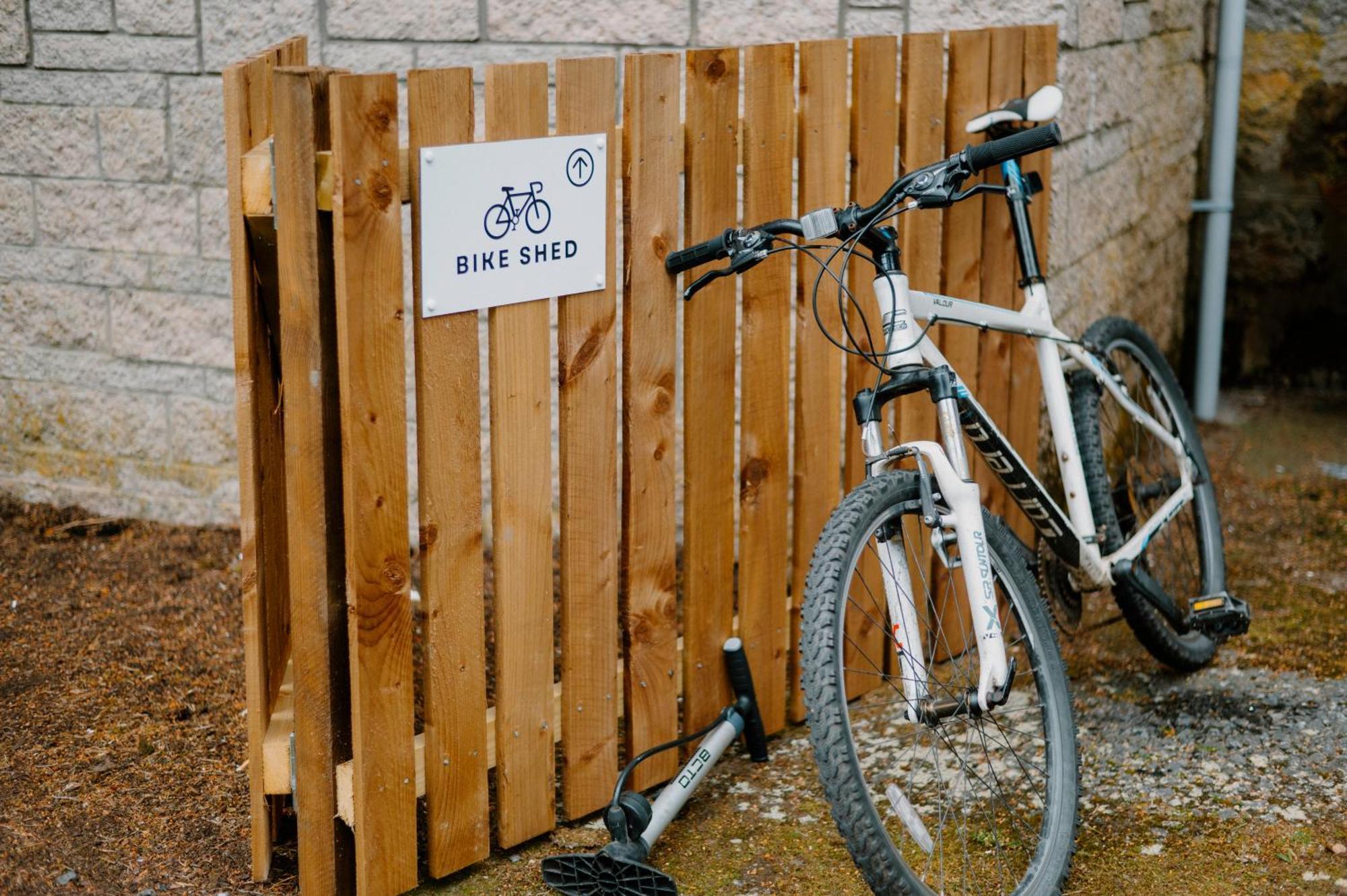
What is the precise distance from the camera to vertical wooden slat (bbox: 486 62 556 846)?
2.74 m

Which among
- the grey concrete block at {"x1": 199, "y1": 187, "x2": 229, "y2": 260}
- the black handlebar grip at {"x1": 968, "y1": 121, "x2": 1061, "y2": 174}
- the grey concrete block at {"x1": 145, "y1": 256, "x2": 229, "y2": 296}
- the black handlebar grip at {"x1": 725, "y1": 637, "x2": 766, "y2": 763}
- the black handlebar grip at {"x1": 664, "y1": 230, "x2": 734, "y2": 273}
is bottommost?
the black handlebar grip at {"x1": 725, "y1": 637, "x2": 766, "y2": 763}

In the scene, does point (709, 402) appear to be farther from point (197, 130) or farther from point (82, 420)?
point (82, 420)

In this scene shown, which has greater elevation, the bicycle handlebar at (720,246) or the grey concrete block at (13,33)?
the grey concrete block at (13,33)

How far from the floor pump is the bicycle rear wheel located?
103cm

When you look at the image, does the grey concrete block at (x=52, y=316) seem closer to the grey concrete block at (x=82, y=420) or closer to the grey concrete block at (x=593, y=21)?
the grey concrete block at (x=82, y=420)

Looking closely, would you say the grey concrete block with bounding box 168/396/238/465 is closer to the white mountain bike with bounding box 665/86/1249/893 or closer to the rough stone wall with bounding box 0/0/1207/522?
the rough stone wall with bounding box 0/0/1207/522

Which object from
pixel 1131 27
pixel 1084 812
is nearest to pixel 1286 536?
pixel 1131 27

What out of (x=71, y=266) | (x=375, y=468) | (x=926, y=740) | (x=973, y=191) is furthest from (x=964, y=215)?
(x=71, y=266)

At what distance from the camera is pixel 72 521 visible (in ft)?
16.6

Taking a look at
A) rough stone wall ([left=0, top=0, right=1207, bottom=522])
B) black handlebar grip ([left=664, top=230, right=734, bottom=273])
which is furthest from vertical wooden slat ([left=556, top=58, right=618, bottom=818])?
rough stone wall ([left=0, top=0, right=1207, bottom=522])

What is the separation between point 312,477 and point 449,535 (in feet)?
0.96

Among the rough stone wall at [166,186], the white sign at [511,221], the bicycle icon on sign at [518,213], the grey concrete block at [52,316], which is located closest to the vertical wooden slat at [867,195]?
the white sign at [511,221]

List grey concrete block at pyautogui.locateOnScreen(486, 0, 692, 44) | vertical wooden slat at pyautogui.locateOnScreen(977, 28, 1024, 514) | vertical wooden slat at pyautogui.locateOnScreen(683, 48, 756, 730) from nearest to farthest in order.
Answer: vertical wooden slat at pyautogui.locateOnScreen(683, 48, 756, 730), vertical wooden slat at pyautogui.locateOnScreen(977, 28, 1024, 514), grey concrete block at pyautogui.locateOnScreen(486, 0, 692, 44)

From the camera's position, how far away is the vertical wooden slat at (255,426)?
263cm
